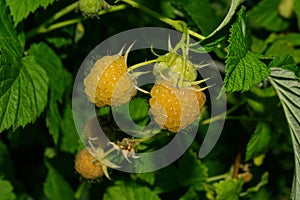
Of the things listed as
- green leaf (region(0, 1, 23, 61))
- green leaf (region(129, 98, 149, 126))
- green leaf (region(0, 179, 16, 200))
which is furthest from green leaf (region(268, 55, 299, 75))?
green leaf (region(0, 179, 16, 200))

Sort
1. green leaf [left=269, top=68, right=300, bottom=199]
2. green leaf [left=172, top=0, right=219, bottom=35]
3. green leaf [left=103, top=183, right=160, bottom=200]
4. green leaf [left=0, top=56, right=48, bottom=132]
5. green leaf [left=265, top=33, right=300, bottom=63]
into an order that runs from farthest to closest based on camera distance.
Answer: green leaf [left=265, top=33, right=300, bottom=63] → green leaf [left=103, top=183, right=160, bottom=200] → green leaf [left=172, top=0, right=219, bottom=35] → green leaf [left=0, top=56, right=48, bottom=132] → green leaf [left=269, top=68, right=300, bottom=199]

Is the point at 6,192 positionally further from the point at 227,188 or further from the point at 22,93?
the point at 227,188

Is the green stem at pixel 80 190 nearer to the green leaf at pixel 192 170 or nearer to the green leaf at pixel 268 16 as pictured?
the green leaf at pixel 192 170

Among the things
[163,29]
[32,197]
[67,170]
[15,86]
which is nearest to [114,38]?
[163,29]

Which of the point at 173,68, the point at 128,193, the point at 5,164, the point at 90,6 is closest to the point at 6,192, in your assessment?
the point at 5,164

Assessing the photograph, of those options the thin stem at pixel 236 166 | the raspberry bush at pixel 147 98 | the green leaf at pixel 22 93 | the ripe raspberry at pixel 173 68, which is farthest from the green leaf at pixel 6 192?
the ripe raspberry at pixel 173 68

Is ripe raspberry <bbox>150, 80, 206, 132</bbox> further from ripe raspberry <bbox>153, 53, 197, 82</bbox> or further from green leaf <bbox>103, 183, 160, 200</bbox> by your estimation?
green leaf <bbox>103, 183, 160, 200</bbox>
